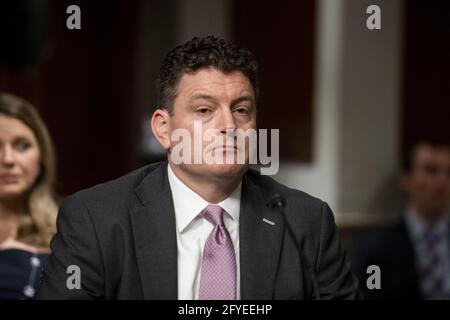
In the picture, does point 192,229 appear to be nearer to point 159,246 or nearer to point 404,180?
point 159,246

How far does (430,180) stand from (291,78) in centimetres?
48

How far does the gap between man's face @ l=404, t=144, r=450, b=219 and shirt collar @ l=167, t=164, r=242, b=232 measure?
109 cm

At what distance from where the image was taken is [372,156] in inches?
82.6

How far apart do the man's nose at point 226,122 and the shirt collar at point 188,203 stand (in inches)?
4.0

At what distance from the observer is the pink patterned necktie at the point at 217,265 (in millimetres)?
826

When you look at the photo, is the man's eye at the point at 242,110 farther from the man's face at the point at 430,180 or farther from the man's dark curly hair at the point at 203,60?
the man's face at the point at 430,180

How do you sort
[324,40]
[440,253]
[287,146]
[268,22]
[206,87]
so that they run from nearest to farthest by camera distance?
[206,87] → [287,146] → [268,22] → [440,253] → [324,40]

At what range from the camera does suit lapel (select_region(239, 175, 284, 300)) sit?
833 mm

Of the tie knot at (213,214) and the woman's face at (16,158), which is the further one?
the woman's face at (16,158)

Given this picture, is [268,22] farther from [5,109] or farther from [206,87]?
[206,87]

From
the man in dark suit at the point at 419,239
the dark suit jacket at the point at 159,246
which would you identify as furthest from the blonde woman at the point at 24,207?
the man in dark suit at the point at 419,239

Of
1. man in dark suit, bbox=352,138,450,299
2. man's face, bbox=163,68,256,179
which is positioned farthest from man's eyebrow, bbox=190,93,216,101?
man in dark suit, bbox=352,138,450,299
